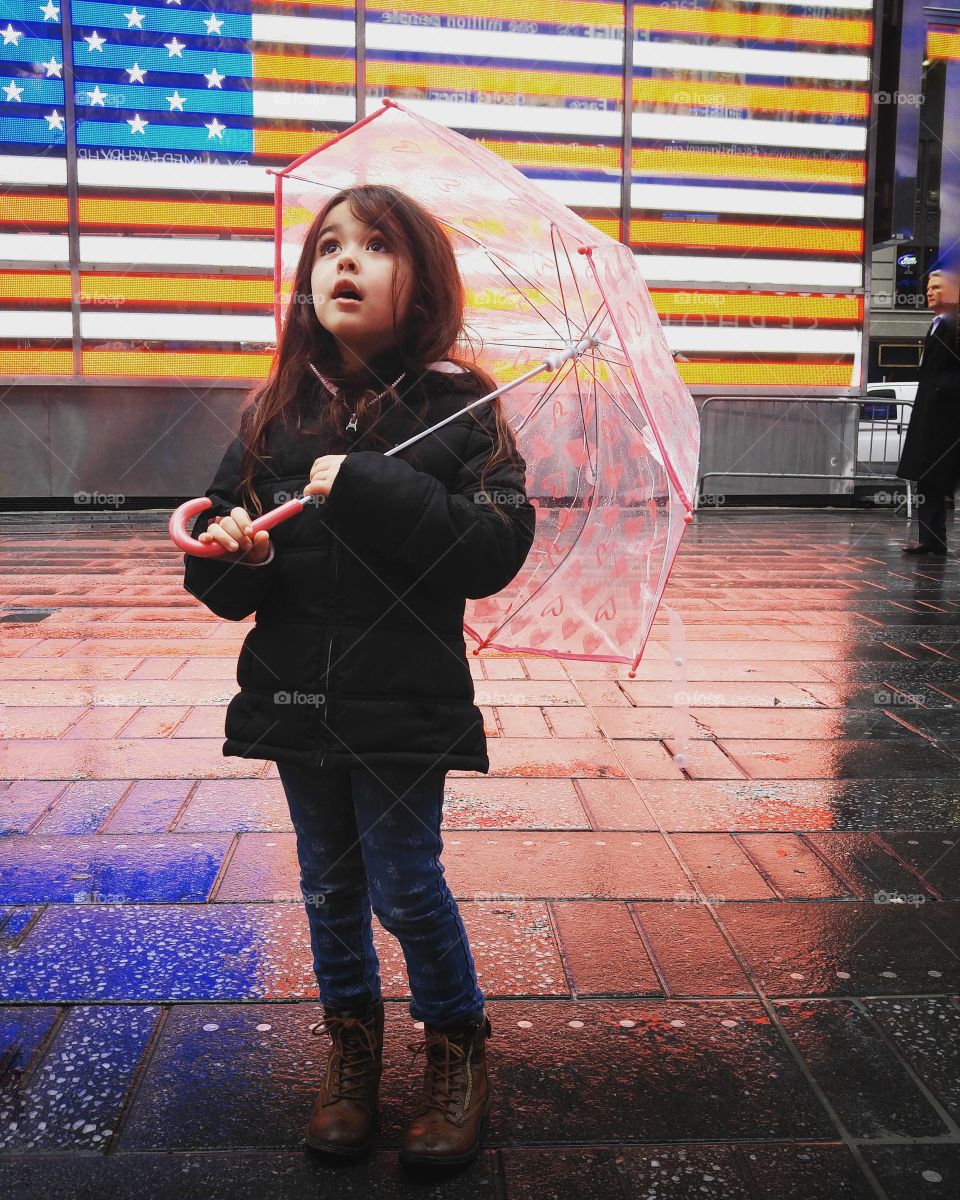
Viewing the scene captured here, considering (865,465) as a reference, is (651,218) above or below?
above

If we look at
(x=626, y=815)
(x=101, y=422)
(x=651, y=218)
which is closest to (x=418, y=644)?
(x=626, y=815)

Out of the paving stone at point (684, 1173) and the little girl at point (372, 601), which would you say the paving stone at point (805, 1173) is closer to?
the paving stone at point (684, 1173)

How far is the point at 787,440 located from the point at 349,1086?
34.3 ft

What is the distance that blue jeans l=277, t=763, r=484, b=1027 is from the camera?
6.42 feet

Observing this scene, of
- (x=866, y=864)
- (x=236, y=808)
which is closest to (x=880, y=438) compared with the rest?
(x=866, y=864)

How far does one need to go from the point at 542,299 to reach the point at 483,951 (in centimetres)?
138

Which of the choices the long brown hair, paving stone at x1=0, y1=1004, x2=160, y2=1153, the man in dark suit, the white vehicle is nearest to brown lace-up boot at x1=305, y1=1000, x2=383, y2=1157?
paving stone at x1=0, y1=1004, x2=160, y2=1153

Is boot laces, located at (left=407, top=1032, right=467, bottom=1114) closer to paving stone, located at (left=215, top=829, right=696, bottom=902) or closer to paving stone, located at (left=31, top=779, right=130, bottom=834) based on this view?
paving stone, located at (left=215, top=829, right=696, bottom=902)

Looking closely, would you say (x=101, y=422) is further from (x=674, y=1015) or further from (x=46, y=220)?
(x=674, y=1015)

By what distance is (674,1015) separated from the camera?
239 centimetres

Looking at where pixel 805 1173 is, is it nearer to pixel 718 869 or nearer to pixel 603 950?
pixel 603 950

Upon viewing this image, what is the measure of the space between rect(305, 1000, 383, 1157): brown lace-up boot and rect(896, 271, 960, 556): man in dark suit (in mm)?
6919

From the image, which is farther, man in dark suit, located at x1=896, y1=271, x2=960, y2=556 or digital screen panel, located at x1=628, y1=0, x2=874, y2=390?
digital screen panel, located at x1=628, y1=0, x2=874, y2=390

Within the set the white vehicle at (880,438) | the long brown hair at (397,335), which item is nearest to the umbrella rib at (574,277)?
the long brown hair at (397,335)
